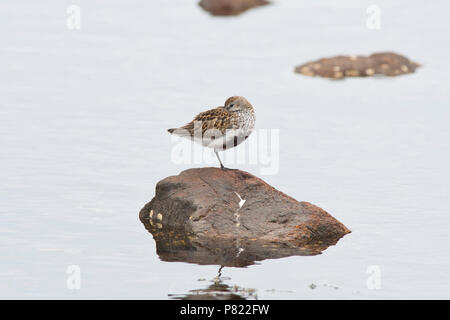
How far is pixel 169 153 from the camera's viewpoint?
85.1ft

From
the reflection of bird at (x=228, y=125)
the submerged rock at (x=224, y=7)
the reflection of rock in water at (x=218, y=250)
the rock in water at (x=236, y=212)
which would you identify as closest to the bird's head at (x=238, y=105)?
the reflection of bird at (x=228, y=125)

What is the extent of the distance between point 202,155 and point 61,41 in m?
17.1

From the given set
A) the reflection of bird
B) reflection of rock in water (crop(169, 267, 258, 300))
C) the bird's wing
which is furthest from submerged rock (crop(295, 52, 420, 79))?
reflection of rock in water (crop(169, 267, 258, 300))

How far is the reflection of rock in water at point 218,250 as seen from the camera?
60.8 ft

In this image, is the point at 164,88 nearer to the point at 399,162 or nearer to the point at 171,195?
the point at 399,162

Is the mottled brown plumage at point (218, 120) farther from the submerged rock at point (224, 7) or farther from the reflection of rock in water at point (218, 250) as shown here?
the submerged rock at point (224, 7)

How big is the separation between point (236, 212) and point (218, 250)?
121cm

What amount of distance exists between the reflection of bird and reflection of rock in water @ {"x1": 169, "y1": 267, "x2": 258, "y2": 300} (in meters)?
3.70

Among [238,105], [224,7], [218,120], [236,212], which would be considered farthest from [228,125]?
[224,7]

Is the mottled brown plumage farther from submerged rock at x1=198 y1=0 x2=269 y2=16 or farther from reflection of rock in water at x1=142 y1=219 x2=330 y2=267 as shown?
submerged rock at x1=198 y1=0 x2=269 y2=16

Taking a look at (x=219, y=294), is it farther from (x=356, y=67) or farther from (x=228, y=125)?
(x=356, y=67)

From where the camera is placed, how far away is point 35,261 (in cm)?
1839

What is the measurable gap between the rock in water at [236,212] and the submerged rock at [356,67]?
16.5 meters

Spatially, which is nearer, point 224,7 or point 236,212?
point 236,212
